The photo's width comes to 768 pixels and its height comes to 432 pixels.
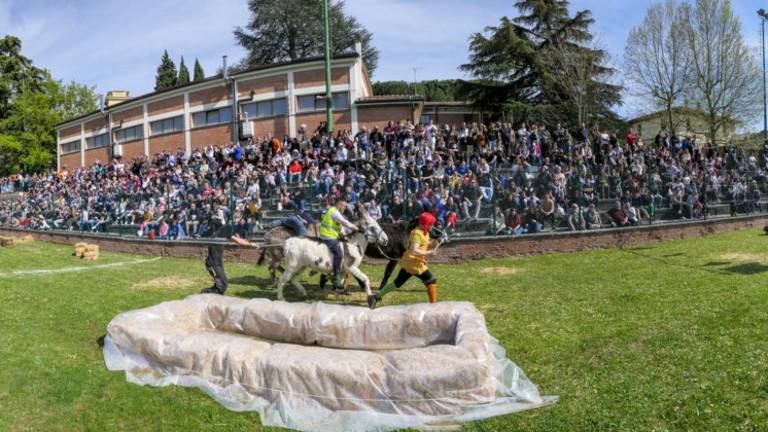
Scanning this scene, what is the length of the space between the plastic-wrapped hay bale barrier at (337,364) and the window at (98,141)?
1785 inches

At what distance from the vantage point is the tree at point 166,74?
78688mm

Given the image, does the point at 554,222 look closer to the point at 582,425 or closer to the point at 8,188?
the point at 582,425

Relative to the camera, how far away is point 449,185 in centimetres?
1767

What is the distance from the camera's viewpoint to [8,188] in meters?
39.3

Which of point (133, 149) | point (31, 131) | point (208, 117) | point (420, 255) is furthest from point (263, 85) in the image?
point (31, 131)

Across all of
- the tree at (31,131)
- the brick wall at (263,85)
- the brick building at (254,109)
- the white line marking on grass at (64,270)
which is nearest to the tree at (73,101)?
the tree at (31,131)

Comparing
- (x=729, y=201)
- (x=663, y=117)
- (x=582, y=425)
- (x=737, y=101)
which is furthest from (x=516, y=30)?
(x=582, y=425)

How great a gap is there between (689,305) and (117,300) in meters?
11.0

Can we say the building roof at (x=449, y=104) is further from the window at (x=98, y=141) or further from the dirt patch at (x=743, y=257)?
the window at (x=98, y=141)

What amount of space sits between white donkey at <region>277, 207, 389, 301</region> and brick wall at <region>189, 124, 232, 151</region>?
2900 cm

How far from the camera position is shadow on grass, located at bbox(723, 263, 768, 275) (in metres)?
11.6

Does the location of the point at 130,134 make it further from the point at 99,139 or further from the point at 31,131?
the point at 31,131

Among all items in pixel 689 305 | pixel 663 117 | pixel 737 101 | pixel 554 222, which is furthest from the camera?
pixel 663 117

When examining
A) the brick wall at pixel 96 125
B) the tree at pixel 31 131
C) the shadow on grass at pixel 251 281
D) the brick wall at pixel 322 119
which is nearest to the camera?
the shadow on grass at pixel 251 281
